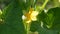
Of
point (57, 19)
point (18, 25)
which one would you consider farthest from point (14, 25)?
point (57, 19)

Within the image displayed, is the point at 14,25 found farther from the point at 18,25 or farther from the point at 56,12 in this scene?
the point at 56,12

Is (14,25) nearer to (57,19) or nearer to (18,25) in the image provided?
(18,25)
